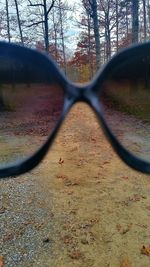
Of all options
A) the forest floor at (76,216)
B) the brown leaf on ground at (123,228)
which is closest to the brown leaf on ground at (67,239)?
the forest floor at (76,216)

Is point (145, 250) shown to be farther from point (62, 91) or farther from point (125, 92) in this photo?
point (62, 91)

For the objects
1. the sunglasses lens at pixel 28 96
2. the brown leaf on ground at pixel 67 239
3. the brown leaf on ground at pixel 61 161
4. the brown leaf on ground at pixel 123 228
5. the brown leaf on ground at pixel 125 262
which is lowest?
the brown leaf on ground at pixel 125 262

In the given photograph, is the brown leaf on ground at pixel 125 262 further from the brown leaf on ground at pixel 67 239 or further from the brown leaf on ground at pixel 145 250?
the brown leaf on ground at pixel 67 239

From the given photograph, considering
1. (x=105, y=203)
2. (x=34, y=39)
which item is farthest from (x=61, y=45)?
(x=105, y=203)

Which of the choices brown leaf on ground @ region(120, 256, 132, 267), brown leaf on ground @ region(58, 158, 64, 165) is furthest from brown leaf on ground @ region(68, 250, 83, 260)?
brown leaf on ground @ region(58, 158, 64, 165)

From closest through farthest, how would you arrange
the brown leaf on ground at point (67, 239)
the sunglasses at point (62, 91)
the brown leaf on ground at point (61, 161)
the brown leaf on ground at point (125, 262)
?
the sunglasses at point (62, 91) < the brown leaf on ground at point (125, 262) < the brown leaf on ground at point (67, 239) < the brown leaf on ground at point (61, 161)

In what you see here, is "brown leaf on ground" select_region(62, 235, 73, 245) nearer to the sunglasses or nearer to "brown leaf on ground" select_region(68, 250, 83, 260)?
"brown leaf on ground" select_region(68, 250, 83, 260)

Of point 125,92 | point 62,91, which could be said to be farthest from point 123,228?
point 62,91

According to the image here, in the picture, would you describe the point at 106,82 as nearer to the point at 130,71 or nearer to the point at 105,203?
the point at 130,71
